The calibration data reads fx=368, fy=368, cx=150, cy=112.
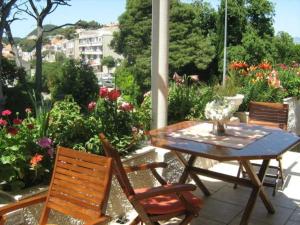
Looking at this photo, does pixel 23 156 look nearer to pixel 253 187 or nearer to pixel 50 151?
pixel 50 151

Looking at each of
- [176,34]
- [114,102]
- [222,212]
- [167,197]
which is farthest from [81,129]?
[176,34]

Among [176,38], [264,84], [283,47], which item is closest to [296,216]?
[264,84]

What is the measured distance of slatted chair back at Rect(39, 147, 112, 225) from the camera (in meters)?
2.14

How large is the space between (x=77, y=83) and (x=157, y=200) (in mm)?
5157

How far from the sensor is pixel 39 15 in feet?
32.3

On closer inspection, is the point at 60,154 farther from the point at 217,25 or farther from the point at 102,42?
the point at 217,25

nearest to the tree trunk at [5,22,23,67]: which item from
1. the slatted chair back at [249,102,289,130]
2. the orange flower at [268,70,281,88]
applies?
the orange flower at [268,70,281,88]

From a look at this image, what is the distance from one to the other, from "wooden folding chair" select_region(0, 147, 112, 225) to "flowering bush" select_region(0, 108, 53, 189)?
318mm

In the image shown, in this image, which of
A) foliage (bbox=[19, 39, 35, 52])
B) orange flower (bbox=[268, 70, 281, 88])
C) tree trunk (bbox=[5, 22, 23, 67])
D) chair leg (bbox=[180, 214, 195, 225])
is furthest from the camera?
foliage (bbox=[19, 39, 35, 52])

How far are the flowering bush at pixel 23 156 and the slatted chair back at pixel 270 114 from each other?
288 cm

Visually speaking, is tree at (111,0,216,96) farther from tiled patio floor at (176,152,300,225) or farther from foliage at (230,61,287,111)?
tiled patio floor at (176,152,300,225)

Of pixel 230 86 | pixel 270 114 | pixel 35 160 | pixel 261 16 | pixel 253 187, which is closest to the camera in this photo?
pixel 35 160

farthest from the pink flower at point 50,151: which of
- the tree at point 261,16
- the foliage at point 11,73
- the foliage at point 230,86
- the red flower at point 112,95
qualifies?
the tree at point 261,16

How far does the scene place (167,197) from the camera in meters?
2.63
